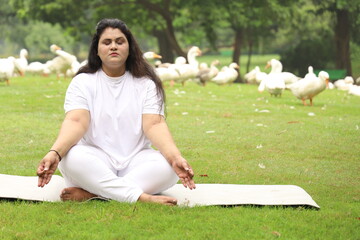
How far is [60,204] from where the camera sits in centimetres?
447

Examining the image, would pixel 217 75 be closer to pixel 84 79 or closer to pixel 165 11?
pixel 165 11

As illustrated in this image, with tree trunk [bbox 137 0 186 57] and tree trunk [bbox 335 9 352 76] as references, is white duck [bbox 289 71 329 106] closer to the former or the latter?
tree trunk [bbox 137 0 186 57]

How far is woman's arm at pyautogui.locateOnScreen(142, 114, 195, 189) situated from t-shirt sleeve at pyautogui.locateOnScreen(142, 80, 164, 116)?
0.04m

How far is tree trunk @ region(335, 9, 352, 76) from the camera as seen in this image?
92.3ft

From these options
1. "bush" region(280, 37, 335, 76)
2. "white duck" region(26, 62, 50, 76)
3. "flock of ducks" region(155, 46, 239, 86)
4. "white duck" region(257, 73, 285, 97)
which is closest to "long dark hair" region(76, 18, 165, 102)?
"white duck" region(257, 73, 285, 97)

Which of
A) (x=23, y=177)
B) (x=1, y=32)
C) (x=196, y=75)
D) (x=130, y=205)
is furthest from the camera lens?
(x=1, y=32)

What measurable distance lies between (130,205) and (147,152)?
494 mm

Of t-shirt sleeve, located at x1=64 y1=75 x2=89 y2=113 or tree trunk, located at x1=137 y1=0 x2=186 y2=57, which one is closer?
t-shirt sleeve, located at x1=64 y1=75 x2=89 y2=113

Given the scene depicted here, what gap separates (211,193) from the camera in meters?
4.91

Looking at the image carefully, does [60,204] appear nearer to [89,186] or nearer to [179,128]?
[89,186]

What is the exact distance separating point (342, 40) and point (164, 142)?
24.9m

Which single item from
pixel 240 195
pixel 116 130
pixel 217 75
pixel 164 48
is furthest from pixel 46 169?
pixel 164 48

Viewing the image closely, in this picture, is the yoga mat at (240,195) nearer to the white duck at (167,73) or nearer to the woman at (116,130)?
the woman at (116,130)

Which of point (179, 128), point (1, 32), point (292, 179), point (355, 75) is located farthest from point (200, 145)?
point (1, 32)
